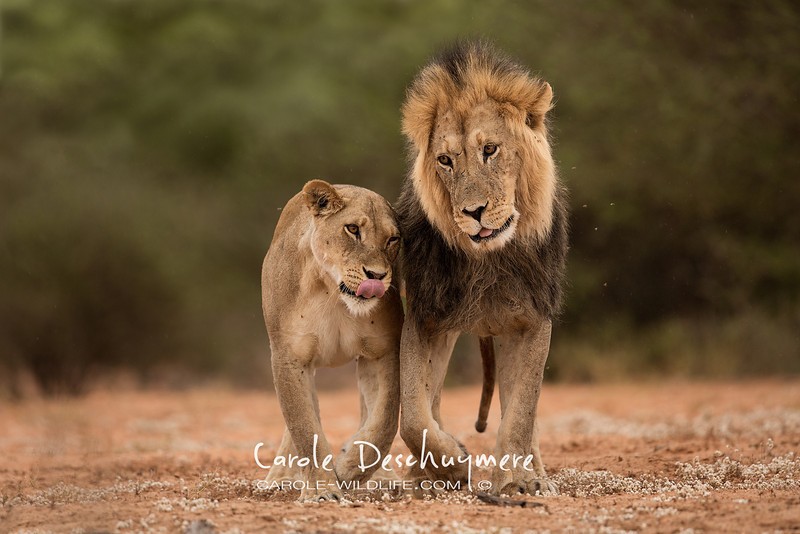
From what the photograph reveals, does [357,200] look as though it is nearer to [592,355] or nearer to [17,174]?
[592,355]

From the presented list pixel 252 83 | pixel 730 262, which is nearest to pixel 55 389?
pixel 730 262

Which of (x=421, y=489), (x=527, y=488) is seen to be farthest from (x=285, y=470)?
(x=527, y=488)

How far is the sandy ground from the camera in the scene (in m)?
4.46

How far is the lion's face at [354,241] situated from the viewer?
5027 millimetres

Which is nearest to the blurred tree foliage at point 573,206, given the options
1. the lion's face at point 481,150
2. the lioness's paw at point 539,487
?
the lion's face at point 481,150

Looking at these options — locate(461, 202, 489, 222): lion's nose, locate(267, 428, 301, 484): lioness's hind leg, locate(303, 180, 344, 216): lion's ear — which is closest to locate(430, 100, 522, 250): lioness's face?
locate(461, 202, 489, 222): lion's nose

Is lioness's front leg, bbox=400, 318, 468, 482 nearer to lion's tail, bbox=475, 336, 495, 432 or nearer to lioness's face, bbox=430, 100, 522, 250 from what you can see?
lioness's face, bbox=430, 100, 522, 250

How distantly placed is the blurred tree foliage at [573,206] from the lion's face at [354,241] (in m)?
6.27

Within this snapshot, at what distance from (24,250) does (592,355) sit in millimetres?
7193

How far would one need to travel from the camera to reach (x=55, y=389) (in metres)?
14.2

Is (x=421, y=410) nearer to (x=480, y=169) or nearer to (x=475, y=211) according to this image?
(x=475, y=211)

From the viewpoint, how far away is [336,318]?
17.0 ft

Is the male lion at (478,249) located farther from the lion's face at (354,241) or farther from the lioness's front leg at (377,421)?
the lion's face at (354,241)

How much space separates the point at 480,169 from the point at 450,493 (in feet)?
4.62
